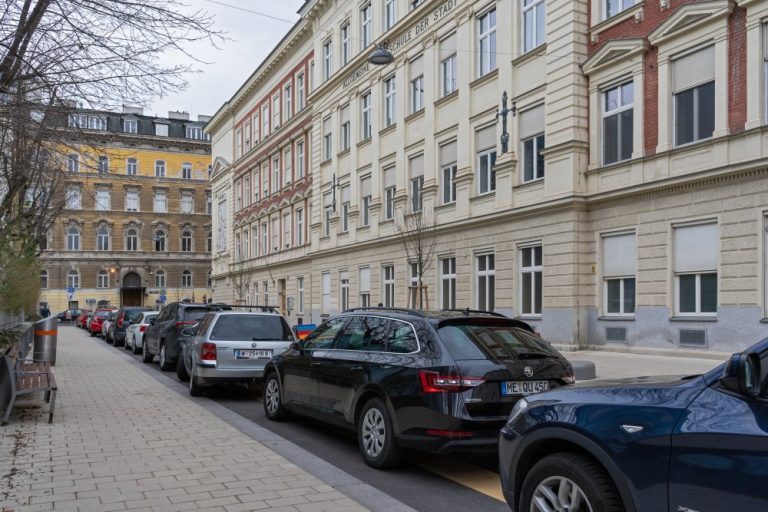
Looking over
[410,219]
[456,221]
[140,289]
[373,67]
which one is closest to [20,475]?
[456,221]

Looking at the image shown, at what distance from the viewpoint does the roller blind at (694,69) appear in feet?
52.5

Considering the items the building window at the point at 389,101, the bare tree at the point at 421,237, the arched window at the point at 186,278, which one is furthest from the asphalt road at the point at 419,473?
the arched window at the point at 186,278

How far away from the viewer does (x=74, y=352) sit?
2389 centimetres

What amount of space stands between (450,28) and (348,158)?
9913 millimetres

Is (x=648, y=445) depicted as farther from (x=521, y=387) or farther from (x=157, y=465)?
(x=157, y=465)

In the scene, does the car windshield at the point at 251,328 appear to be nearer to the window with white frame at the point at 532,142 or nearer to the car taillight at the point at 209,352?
the car taillight at the point at 209,352

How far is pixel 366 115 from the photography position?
32062 mm

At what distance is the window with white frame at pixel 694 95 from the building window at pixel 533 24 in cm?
503

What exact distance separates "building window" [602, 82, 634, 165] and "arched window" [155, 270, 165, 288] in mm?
65598

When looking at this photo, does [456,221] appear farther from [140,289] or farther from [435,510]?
[140,289]

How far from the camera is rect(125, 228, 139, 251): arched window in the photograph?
249 ft

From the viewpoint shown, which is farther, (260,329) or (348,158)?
(348,158)

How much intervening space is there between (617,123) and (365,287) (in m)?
15.3

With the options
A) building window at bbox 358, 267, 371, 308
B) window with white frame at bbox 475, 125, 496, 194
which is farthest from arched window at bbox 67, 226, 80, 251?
window with white frame at bbox 475, 125, 496, 194
